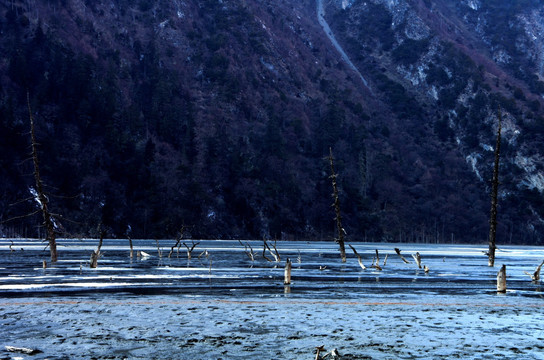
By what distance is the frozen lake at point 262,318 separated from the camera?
17.8m

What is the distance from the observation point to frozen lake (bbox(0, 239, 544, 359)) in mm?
17781

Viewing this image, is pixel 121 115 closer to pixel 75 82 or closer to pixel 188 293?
pixel 75 82

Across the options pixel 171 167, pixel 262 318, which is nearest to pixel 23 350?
pixel 262 318

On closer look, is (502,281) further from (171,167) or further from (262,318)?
(171,167)

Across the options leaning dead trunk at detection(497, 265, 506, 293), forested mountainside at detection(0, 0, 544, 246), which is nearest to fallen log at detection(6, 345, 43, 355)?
leaning dead trunk at detection(497, 265, 506, 293)

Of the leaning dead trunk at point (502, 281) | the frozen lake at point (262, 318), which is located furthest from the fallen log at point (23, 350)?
the leaning dead trunk at point (502, 281)

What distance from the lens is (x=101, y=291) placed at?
32156mm

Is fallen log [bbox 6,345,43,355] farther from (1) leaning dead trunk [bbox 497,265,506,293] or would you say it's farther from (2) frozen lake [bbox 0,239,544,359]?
(1) leaning dead trunk [bbox 497,265,506,293]

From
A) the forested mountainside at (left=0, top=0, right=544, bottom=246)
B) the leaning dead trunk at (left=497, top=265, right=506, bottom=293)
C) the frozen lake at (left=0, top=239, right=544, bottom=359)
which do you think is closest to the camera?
the frozen lake at (left=0, top=239, right=544, bottom=359)

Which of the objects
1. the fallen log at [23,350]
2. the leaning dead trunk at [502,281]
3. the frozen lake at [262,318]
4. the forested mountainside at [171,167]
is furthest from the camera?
the forested mountainside at [171,167]

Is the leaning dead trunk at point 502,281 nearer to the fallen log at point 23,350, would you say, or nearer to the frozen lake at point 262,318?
the frozen lake at point 262,318

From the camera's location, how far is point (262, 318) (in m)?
23.9

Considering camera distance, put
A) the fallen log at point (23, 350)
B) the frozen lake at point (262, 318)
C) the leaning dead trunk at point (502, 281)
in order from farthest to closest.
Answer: the leaning dead trunk at point (502, 281)
the frozen lake at point (262, 318)
the fallen log at point (23, 350)

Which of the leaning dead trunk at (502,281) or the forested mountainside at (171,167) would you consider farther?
the forested mountainside at (171,167)
